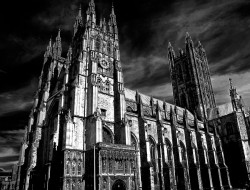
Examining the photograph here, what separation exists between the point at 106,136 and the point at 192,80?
4246cm

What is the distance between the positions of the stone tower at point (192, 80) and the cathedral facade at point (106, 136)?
28.8 ft

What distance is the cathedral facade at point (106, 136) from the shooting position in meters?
28.4

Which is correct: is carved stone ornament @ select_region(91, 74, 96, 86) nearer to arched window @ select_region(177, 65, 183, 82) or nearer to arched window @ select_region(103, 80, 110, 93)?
arched window @ select_region(103, 80, 110, 93)

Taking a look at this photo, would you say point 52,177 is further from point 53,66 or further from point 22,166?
point 53,66

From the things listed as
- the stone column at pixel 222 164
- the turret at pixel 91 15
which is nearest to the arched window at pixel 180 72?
the stone column at pixel 222 164

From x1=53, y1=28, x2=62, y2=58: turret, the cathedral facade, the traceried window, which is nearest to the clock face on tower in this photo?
A: the cathedral facade

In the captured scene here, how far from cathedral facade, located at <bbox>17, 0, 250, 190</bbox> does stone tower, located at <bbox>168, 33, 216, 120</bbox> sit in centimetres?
877

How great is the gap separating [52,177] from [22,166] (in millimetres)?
9909

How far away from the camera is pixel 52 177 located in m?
29.7

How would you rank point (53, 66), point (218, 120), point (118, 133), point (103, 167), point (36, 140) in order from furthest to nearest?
point (218, 120)
point (53, 66)
point (36, 140)
point (118, 133)
point (103, 167)

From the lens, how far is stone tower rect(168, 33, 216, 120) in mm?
63219

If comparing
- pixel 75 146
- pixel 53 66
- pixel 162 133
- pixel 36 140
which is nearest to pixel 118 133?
pixel 75 146

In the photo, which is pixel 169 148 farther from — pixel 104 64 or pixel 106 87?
pixel 104 64

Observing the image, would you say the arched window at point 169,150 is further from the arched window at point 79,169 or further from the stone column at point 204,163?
the arched window at point 79,169
